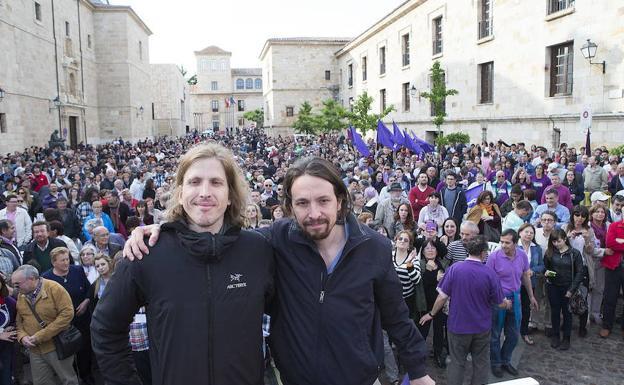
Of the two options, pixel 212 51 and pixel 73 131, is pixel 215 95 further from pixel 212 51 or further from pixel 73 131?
pixel 73 131

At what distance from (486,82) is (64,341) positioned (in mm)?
22077

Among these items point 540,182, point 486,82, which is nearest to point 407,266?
point 540,182

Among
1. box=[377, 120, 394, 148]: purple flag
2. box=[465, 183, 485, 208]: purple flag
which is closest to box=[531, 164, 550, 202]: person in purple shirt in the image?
box=[465, 183, 485, 208]: purple flag

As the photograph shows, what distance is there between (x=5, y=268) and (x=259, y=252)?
513 centimetres

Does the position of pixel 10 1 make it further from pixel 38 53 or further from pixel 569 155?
pixel 569 155

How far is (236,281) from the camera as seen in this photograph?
1993mm

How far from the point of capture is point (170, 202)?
7.45 ft

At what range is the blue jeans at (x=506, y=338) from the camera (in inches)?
218

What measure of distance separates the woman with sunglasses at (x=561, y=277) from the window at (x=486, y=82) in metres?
17.5

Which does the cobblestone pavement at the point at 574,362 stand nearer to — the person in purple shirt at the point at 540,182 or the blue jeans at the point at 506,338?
the blue jeans at the point at 506,338

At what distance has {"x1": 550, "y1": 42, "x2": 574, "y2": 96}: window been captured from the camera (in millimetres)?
16938

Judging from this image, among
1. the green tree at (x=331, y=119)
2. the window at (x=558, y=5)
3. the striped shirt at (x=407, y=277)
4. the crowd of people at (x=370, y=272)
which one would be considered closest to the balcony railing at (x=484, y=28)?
the window at (x=558, y=5)

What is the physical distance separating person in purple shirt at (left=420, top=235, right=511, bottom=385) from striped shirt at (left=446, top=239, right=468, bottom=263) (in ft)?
3.18

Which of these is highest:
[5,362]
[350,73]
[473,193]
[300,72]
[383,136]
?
[300,72]
